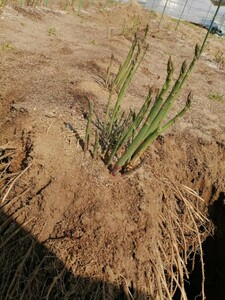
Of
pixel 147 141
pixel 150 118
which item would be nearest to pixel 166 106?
pixel 150 118

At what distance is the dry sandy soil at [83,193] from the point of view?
1220 millimetres

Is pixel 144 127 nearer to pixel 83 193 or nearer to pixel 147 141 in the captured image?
pixel 147 141

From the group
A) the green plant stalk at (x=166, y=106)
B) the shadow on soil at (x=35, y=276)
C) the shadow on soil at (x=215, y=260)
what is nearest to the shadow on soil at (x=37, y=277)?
the shadow on soil at (x=35, y=276)

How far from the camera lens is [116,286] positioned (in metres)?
1.24

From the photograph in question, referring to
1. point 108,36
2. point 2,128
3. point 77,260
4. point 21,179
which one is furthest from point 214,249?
point 108,36

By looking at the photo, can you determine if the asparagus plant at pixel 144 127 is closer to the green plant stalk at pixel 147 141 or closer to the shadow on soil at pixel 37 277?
the green plant stalk at pixel 147 141

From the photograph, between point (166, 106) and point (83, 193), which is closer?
point (166, 106)

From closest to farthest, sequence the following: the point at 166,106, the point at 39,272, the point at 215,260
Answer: the point at 166,106 < the point at 39,272 < the point at 215,260

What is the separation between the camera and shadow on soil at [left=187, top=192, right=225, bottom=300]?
87.7 inches

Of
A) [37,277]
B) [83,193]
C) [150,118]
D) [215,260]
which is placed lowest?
[215,260]

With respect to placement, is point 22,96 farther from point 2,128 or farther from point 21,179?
point 21,179

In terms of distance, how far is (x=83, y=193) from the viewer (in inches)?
56.2

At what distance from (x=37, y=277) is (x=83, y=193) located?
45 centimetres

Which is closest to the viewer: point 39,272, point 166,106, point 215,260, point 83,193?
point 166,106
